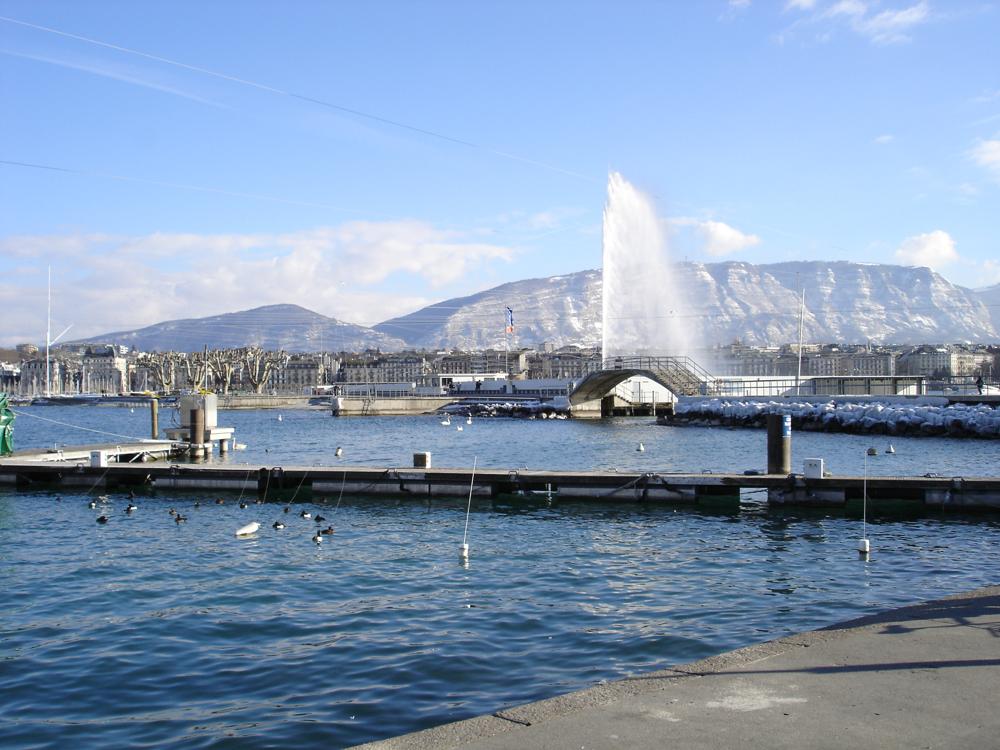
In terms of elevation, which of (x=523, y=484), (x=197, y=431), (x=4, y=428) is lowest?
(x=523, y=484)

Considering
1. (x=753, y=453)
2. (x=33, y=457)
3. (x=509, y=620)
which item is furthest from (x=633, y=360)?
(x=509, y=620)

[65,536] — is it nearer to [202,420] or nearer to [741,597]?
[741,597]

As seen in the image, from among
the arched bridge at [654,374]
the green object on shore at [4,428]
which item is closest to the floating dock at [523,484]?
the green object on shore at [4,428]

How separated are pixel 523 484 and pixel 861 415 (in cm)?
3789

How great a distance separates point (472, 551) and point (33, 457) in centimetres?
2186

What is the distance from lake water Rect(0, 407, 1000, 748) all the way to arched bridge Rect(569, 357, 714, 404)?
5623cm

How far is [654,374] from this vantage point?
3105 inches

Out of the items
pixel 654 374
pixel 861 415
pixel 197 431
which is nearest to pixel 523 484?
pixel 197 431

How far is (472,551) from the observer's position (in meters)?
17.9

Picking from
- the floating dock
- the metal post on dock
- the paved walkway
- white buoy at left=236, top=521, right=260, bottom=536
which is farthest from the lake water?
the metal post on dock

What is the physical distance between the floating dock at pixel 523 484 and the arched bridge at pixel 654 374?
→ 173 feet

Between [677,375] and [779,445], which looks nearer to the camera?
[779,445]

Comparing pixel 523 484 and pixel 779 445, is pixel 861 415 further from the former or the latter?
pixel 523 484

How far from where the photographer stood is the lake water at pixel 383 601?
9.47m
